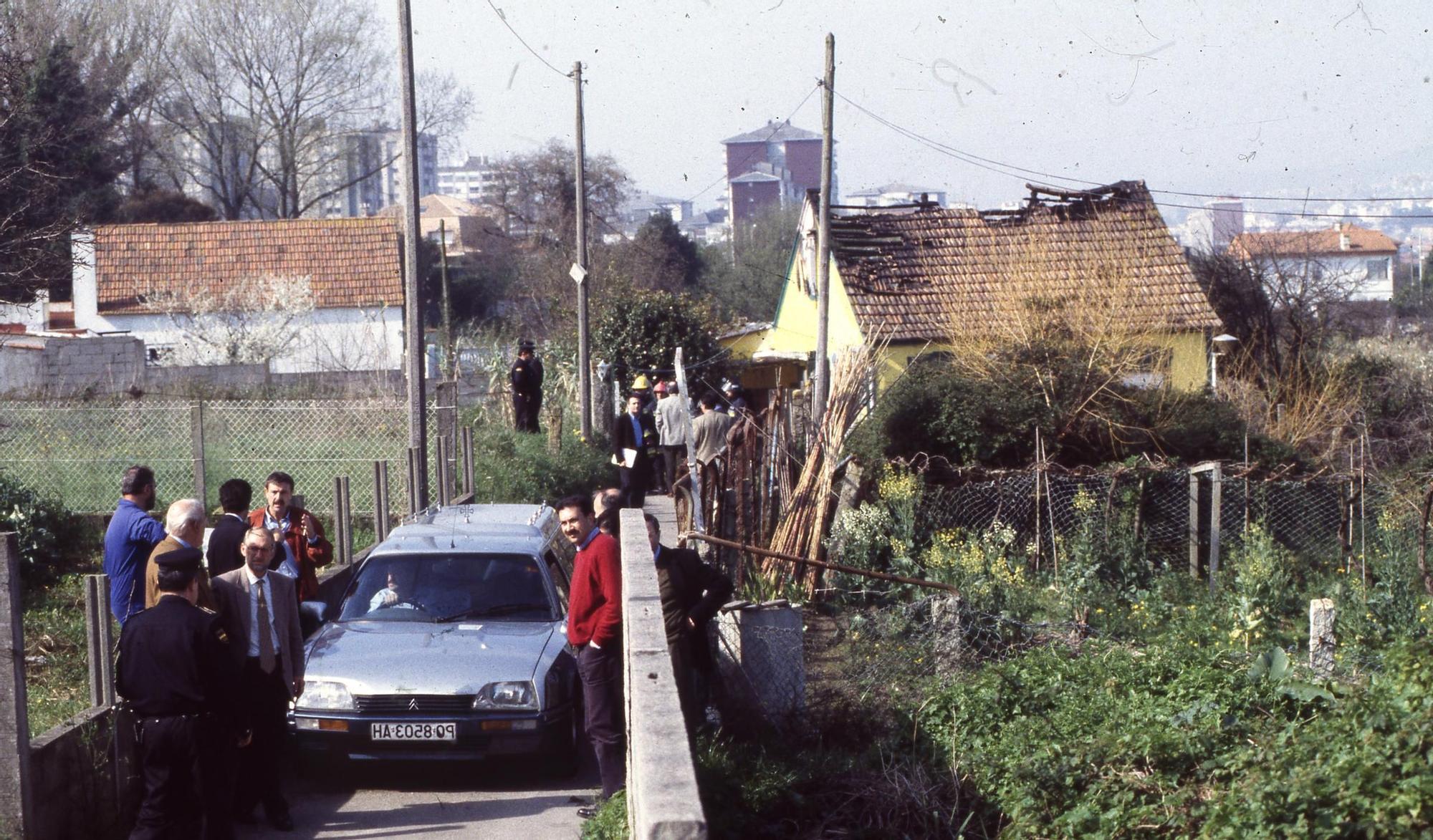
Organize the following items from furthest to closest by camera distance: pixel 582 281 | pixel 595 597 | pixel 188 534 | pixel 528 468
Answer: pixel 582 281 < pixel 528 468 < pixel 595 597 < pixel 188 534

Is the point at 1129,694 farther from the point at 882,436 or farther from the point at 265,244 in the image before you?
the point at 265,244

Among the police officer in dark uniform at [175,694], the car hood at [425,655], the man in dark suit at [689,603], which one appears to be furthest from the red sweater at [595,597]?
the police officer in dark uniform at [175,694]

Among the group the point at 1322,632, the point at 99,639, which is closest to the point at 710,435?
the point at 1322,632

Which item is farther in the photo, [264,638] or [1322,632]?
[1322,632]

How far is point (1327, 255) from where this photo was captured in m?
50.4

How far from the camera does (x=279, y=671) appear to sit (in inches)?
269

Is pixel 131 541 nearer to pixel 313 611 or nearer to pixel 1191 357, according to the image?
pixel 313 611

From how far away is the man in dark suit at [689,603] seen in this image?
7445mm

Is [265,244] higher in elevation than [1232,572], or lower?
higher

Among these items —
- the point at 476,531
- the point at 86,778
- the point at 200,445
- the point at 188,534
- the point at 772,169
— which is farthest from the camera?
the point at 772,169

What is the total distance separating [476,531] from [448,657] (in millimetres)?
1716

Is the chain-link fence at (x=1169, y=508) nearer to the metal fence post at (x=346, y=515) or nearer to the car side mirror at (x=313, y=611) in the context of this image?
the metal fence post at (x=346, y=515)

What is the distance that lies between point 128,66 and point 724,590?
1578 inches

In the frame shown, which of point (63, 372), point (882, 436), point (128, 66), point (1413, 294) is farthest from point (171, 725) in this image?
point (1413, 294)
